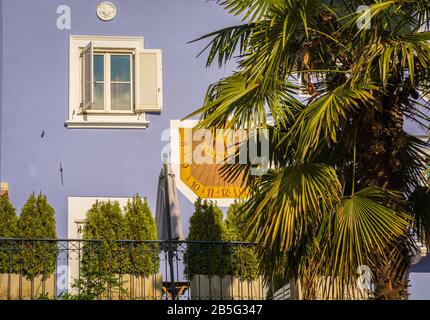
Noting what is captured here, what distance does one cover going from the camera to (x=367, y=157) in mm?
13789

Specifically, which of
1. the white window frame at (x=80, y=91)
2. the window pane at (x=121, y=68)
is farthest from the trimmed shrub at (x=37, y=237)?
the window pane at (x=121, y=68)

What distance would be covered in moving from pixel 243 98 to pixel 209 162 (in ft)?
22.9

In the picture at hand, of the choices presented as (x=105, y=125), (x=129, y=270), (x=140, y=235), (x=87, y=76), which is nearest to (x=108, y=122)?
(x=105, y=125)

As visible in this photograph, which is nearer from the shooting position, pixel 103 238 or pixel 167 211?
pixel 103 238

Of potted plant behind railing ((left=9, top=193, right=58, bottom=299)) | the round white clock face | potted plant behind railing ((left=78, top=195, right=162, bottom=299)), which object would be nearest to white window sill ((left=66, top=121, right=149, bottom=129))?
the round white clock face

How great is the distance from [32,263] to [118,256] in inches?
47.1

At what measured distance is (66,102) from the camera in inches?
802

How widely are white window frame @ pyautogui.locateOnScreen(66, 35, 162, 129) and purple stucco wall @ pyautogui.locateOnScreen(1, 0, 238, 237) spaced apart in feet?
0.32

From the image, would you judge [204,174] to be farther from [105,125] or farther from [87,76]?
[87,76]

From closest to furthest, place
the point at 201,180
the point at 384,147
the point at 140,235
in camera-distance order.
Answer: the point at 384,147, the point at 140,235, the point at 201,180

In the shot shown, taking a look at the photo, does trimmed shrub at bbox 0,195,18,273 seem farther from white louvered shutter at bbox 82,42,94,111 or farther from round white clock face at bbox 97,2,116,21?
round white clock face at bbox 97,2,116,21
